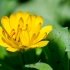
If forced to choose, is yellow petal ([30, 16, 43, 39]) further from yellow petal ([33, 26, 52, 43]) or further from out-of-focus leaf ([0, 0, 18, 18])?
out-of-focus leaf ([0, 0, 18, 18])

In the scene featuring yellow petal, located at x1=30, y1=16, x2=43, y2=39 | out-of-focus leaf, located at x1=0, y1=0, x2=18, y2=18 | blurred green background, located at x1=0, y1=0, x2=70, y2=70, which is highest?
yellow petal, located at x1=30, y1=16, x2=43, y2=39

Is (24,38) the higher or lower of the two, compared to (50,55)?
higher

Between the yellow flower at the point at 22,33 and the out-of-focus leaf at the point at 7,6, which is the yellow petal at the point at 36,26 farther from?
the out-of-focus leaf at the point at 7,6

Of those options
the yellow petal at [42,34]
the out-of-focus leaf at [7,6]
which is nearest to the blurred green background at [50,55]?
the yellow petal at [42,34]

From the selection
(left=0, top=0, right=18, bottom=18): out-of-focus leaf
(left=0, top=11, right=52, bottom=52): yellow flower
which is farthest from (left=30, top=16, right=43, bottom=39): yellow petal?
(left=0, top=0, right=18, bottom=18): out-of-focus leaf

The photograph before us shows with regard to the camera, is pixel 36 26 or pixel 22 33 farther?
pixel 36 26

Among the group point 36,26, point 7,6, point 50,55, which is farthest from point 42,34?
point 7,6

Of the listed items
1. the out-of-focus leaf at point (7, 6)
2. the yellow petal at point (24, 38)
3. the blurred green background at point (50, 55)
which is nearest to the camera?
the yellow petal at point (24, 38)

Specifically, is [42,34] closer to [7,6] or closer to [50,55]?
[50,55]
